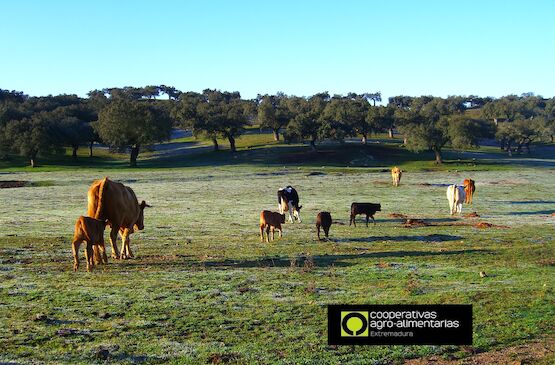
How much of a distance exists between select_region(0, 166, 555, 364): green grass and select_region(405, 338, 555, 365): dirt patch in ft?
0.81

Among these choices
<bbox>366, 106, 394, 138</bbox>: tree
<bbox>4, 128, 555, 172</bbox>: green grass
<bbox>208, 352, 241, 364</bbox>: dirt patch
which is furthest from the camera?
<bbox>366, 106, 394, 138</bbox>: tree

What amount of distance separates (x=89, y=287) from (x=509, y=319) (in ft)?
38.7

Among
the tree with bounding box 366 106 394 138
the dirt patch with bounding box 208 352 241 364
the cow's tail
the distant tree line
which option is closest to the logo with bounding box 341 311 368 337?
the dirt patch with bounding box 208 352 241 364

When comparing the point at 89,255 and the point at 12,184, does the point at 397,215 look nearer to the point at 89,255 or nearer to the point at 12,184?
the point at 89,255

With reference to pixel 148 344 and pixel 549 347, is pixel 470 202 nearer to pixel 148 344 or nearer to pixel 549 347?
pixel 549 347

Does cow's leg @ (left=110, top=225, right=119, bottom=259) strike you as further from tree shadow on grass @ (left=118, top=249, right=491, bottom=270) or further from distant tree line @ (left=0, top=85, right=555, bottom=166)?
distant tree line @ (left=0, top=85, right=555, bottom=166)

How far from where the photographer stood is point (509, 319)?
13.2 meters

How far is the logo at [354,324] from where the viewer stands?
38.9 ft

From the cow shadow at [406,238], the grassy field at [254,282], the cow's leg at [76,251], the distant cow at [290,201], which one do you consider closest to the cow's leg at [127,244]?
the grassy field at [254,282]

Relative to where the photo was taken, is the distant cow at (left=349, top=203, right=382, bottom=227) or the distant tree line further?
the distant tree line

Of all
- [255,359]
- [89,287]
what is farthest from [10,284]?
[255,359]

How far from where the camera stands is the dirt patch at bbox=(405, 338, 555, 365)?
1073 centimetres

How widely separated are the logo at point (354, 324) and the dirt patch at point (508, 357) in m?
1.27

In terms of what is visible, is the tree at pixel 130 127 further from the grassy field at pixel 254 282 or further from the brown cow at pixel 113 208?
the brown cow at pixel 113 208
